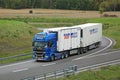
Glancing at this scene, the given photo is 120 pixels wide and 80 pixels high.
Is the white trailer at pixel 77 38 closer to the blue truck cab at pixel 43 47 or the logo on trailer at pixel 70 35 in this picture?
the logo on trailer at pixel 70 35

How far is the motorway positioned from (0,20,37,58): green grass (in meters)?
7.91

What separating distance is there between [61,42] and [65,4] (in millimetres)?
112794

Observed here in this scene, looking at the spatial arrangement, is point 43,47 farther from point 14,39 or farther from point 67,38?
point 14,39

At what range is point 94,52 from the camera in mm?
52312

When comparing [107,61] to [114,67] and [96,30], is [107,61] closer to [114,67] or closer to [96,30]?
[114,67]

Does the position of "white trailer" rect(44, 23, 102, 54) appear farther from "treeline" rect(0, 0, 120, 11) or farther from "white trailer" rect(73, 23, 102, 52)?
"treeline" rect(0, 0, 120, 11)

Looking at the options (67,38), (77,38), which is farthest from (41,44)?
(77,38)

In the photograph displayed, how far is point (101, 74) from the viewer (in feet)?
121

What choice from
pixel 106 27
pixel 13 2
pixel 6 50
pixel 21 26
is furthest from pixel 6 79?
pixel 13 2

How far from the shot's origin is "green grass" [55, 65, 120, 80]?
3469 centimetres

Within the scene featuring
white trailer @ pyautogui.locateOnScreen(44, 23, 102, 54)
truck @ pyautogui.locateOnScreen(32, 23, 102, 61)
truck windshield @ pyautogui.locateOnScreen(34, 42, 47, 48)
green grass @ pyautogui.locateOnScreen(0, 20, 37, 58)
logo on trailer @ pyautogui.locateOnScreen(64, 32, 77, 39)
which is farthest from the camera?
green grass @ pyautogui.locateOnScreen(0, 20, 37, 58)

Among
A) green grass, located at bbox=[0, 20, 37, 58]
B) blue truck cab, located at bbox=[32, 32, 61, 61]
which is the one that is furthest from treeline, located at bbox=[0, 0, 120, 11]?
blue truck cab, located at bbox=[32, 32, 61, 61]

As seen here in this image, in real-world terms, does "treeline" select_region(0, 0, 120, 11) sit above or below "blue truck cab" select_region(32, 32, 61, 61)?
below

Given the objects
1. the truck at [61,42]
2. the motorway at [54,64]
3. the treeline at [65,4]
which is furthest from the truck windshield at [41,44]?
the treeline at [65,4]
